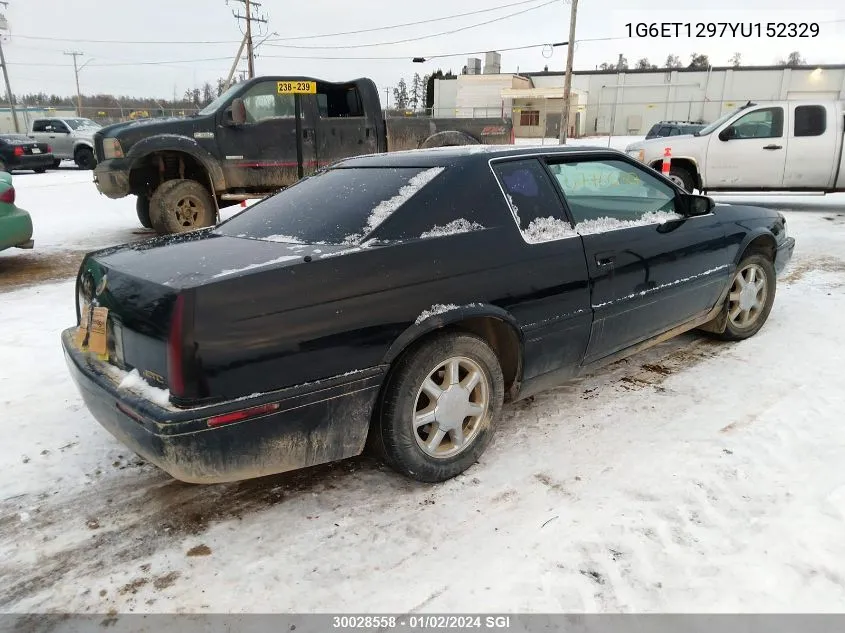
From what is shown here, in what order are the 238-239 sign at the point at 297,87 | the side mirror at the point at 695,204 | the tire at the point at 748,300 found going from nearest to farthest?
the side mirror at the point at 695,204 → the tire at the point at 748,300 → the 238-239 sign at the point at 297,87

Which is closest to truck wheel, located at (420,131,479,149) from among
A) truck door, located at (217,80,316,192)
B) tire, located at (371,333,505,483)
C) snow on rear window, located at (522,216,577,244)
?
truck door, located at (217,80,316,192)

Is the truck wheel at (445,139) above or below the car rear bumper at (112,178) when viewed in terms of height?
above

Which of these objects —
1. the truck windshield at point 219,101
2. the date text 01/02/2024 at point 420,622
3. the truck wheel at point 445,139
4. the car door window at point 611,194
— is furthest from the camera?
the truck wheel at point 445,139

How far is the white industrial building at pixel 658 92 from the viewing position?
48.0 metres

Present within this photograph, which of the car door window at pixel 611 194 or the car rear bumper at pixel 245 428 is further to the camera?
the car door window at pixel 611 194

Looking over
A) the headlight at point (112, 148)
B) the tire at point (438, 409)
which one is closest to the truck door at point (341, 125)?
the headlight at point (112, 148)

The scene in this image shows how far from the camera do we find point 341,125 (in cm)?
891

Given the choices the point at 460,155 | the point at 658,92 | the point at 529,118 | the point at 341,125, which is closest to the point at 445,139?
the point at 341,125

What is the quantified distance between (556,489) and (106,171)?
25.1 feet

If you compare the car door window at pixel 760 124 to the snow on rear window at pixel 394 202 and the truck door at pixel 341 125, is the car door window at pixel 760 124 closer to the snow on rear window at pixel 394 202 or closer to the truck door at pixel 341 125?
the truck door at pixel 341 125

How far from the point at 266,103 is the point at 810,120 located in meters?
9.24

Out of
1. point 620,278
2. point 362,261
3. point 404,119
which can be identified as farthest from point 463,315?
point 404,119

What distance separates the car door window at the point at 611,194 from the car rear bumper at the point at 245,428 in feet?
5.24

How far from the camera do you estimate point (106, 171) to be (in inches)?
311
